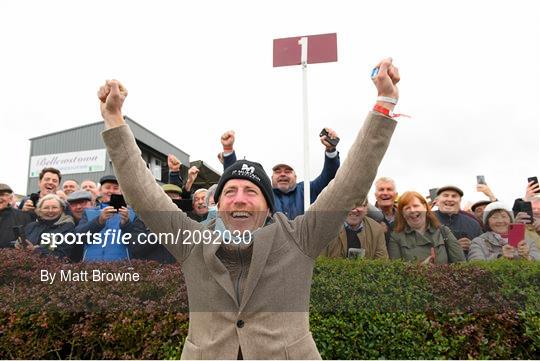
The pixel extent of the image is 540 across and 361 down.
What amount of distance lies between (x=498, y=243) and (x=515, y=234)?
7.4 inches

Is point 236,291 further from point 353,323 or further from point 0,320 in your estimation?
point 0,320

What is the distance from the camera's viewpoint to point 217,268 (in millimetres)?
1848

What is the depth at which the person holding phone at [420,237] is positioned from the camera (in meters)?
4.14

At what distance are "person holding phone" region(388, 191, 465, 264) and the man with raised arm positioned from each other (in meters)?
2.52

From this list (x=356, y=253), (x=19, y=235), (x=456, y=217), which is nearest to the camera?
(x=356, y=253)

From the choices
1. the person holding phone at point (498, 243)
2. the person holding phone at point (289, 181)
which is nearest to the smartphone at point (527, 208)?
the person holding phone at point (498, 243)

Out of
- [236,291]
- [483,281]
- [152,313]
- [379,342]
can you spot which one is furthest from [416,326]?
[236,291]

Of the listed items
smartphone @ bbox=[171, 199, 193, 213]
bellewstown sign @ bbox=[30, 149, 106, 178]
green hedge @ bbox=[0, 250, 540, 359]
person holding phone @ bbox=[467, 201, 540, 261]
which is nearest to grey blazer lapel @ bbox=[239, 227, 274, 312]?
green hedge @ bbox=[0, 250, 540, 359]

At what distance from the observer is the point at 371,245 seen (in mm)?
4195

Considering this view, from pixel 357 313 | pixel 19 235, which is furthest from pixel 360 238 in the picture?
pixel 19 235

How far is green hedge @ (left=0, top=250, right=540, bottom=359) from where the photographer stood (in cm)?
373

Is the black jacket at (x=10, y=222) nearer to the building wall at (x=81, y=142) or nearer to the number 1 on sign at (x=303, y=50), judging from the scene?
the number 1 on sign at (x=303, y=50)

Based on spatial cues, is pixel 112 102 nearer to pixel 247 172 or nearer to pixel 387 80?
pixel 247 172

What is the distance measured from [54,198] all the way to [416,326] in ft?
12.1
